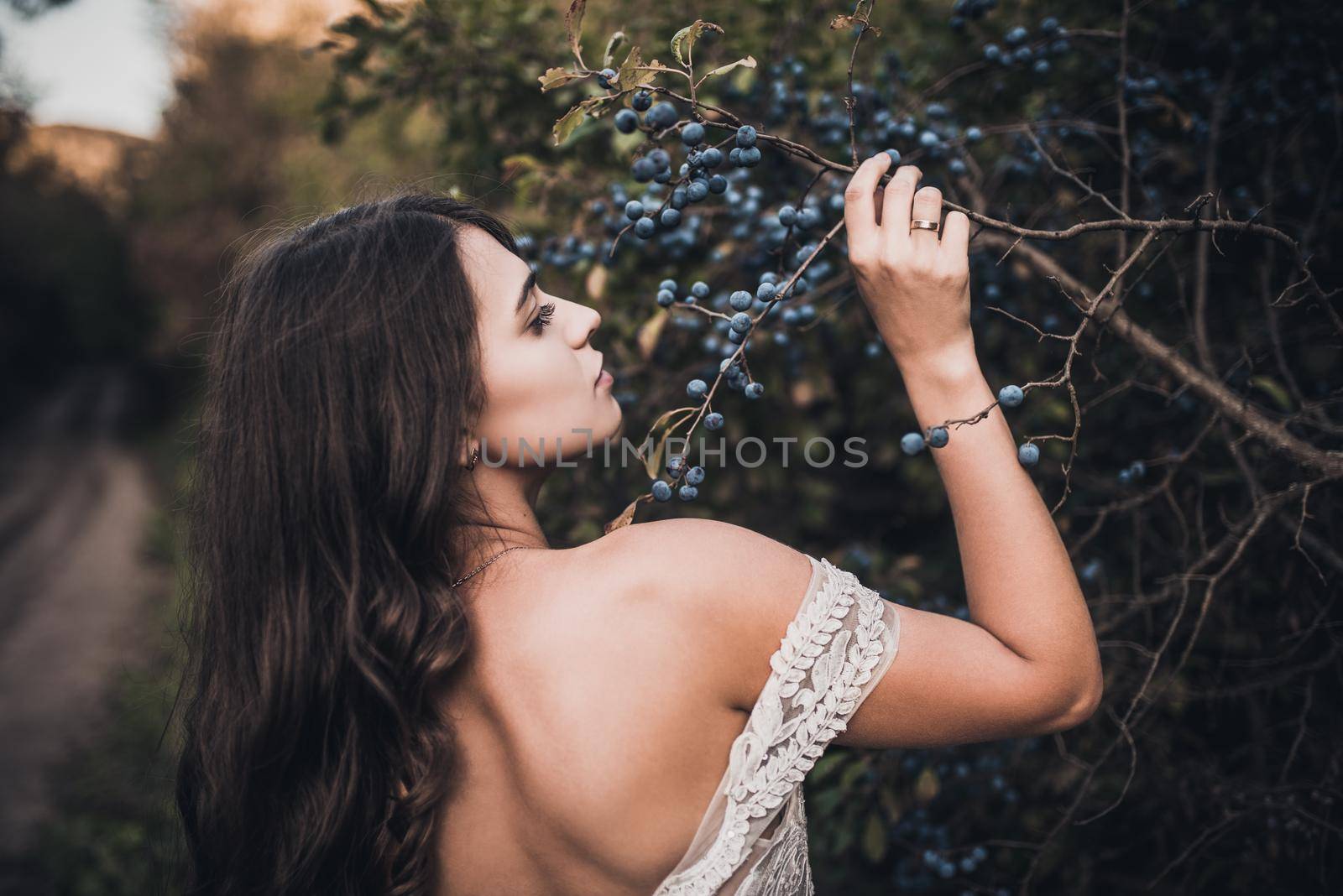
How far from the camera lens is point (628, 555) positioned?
1070 mm

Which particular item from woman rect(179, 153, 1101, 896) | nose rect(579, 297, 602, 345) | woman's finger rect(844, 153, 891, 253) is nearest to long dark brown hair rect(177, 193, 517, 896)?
woman rect(179, 153, 1101, 896)

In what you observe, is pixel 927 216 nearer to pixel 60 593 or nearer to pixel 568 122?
pixel 568 122

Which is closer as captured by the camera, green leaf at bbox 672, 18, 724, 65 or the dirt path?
green leaf at bbox 672, 18, 724, 65

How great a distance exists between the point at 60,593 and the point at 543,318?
9.48m

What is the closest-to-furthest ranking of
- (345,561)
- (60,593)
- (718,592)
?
(718,592) → (345,561) → (60,593)

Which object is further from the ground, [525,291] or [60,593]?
[525,291]

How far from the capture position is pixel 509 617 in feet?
3.71

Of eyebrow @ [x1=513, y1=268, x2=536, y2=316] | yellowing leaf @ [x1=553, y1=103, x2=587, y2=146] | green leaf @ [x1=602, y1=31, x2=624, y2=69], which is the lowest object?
eyebrow @ [x1=513, y1=268, x2=536, y2=316]

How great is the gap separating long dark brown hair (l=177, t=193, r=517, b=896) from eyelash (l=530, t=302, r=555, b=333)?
0.10 m

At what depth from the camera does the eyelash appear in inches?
49.4

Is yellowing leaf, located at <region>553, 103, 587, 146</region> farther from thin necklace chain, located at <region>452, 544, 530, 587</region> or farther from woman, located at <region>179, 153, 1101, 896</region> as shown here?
thin necklace chain, located at <region>452, 544, 530, 587</region>

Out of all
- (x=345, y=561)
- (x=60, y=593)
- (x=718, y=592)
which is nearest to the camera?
(x=718, y=592)

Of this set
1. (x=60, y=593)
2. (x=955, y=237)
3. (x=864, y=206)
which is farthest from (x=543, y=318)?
(x=60, y=593)

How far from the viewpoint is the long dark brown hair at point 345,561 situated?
115cm
